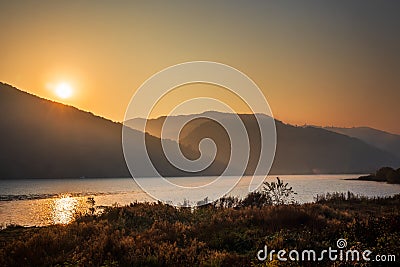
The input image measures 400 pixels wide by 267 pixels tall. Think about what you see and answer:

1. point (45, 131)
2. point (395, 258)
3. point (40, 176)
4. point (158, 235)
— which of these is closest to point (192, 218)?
point (158, 235)

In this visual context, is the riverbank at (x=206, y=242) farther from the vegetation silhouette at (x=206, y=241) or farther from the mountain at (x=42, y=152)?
the mountain at (x=42, y=152)

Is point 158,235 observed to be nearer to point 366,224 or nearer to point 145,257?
point 145,257

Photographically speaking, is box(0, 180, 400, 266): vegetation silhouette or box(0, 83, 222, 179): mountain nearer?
box(0, 180, 400, 266): vegetation silhouette

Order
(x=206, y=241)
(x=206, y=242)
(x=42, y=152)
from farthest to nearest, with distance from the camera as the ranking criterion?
(x=42, y=152) → (x=206, y=241) → (x=206, y=242)

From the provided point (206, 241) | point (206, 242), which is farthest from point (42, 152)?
point (206, 242)

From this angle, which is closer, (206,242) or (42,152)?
(206,242)

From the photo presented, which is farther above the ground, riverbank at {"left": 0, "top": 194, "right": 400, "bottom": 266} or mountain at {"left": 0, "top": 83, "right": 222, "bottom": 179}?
mountain at {"left": 0, "top": 83, "right": 222, "bottom": 179}

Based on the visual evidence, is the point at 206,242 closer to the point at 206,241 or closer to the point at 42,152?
the point at 206,241

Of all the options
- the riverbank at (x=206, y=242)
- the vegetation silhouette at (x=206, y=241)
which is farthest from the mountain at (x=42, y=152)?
the riverbank at (x=206, y=242)

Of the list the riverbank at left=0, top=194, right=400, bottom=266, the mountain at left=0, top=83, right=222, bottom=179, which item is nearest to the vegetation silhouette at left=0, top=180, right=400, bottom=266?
the riverbank at left=0, top=194, right=400, bottom=266

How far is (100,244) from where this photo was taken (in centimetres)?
1282

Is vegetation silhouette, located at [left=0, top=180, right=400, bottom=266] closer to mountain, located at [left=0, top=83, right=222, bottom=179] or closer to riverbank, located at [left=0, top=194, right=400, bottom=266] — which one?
riverbank, located at [left=0, top=194, right=400, bottom=266]

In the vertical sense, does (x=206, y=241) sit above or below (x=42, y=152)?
below

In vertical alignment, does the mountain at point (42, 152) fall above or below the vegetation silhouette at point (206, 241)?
above
